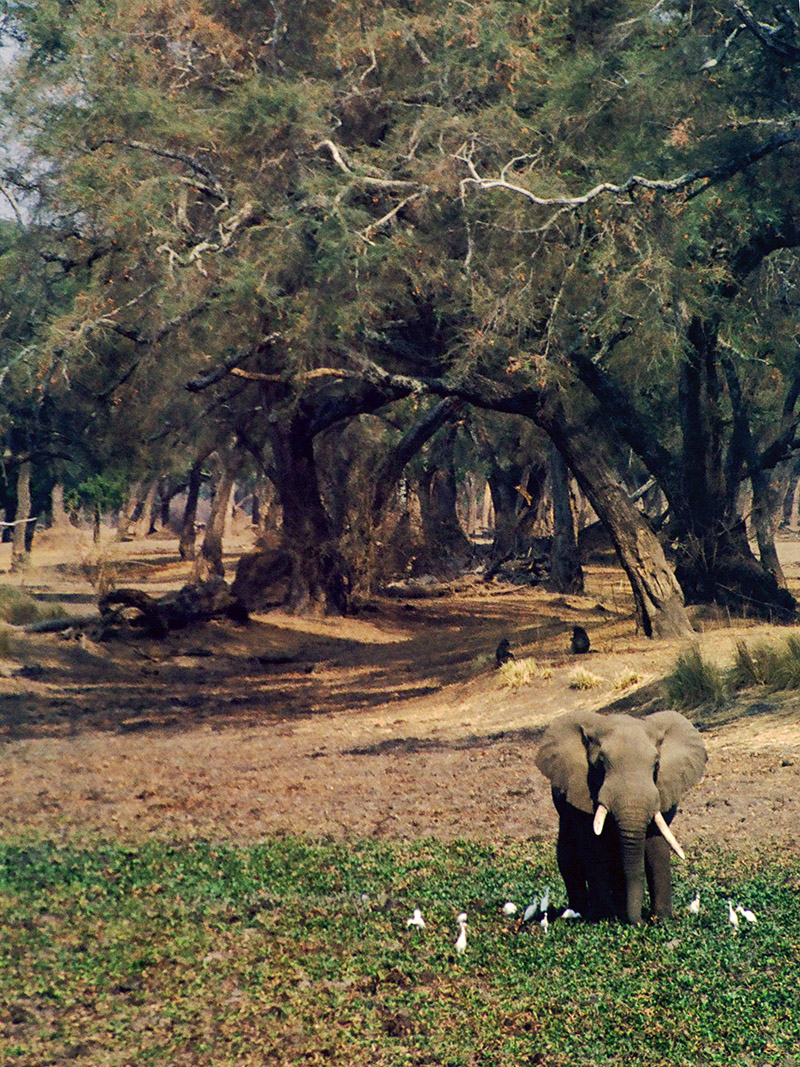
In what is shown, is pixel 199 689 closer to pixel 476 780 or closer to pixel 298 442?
pixel 298 442

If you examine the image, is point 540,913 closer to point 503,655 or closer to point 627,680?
point 627,680

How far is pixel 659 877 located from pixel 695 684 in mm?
6877

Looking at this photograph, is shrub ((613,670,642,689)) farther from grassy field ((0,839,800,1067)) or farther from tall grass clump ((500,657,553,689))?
grassy field ((0,839,800,1067))

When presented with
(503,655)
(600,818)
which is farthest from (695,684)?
(600,818)

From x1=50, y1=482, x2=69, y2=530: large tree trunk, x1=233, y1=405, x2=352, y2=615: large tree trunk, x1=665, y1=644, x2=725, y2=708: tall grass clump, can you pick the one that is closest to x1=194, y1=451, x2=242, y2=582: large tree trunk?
x1=233, y1=405, x2=352, y2=615: large tree trunk

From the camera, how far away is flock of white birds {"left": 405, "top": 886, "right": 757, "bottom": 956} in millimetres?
7188

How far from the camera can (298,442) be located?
2639cm

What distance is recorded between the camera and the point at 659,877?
722 centimetres

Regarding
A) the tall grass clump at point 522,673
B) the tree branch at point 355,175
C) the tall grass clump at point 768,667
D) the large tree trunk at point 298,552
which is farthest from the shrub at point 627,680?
the large tree trunk at point 298,552

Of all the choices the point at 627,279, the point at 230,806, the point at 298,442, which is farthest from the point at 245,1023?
the point at 298,442

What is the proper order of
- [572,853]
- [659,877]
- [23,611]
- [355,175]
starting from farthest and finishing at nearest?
[23,611]
[355,175]
[572,853]
[659,877]

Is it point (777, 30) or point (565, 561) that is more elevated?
point (777, 30)

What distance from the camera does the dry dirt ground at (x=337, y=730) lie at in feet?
34.5

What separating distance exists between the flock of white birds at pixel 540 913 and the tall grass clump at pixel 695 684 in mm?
6089
